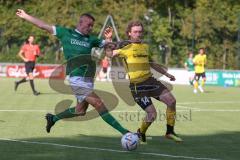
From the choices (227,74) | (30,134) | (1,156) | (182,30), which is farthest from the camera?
(182,30)

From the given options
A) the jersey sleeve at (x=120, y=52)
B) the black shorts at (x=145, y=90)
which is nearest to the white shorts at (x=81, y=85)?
the jersey sleeve at (x=120, y=52)

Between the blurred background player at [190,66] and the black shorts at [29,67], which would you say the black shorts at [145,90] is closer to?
the black shorts at [29,67]

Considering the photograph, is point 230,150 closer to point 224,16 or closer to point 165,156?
point 165,156

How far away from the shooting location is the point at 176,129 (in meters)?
13.6

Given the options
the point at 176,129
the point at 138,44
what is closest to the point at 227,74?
the point at 176,129

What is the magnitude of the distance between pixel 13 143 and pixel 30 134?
4.62 feet

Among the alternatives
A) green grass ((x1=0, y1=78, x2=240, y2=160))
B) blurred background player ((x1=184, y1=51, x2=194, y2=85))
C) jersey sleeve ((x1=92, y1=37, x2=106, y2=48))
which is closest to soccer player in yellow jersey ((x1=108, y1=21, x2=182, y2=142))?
jersey sleeve ((x1=92, y1=37, x2=106, y2=48))

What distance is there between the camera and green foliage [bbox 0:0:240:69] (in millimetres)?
62844

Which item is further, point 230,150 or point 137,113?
point 137,113

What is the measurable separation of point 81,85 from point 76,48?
61cm

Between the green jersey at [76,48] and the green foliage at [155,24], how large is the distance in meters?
51.0

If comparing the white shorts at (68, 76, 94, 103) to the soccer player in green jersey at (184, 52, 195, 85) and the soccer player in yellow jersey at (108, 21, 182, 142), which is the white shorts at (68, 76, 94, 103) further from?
the soccer player in green jersey at (184, 52, 195, 85)

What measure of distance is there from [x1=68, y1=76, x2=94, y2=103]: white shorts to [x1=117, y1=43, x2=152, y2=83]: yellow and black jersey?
37.3 inches

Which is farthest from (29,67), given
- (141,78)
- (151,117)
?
(151,117)
